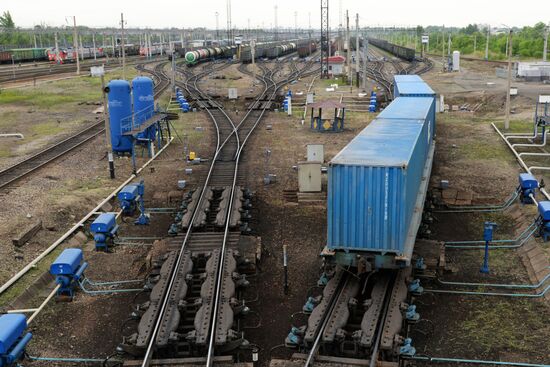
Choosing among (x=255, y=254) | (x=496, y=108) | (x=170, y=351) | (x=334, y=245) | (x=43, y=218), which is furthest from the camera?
(x=496, y=108)

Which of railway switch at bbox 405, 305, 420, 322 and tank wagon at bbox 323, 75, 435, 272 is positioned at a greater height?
tank wagon at bbox 323, 75, 435, 272

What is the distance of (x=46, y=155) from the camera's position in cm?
2741

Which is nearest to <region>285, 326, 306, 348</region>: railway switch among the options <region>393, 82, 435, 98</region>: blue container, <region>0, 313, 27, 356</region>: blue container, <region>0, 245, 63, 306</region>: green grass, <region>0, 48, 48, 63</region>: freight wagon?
<region>0, 313, 27, 356</region>: blue container

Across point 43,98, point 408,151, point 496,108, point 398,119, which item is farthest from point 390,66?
point 408,151

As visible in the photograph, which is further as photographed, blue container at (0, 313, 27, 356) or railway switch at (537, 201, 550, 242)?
railway switch at (537, 201, 550, 242)

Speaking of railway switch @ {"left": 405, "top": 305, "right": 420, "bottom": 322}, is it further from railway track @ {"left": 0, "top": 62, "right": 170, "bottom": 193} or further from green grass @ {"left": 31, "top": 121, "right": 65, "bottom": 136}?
green grass @ {"left": 31, "top": 121, "right": 65, "bottom": 136}

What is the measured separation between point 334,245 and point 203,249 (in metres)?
4.28

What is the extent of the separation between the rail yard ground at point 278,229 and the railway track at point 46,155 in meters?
0.68

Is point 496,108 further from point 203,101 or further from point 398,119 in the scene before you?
point 398,119

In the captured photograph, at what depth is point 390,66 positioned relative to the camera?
7712cm

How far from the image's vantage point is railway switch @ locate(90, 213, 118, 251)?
15.9m

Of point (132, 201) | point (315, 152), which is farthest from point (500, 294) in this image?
point (132, 201)

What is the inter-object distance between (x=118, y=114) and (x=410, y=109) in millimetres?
13899

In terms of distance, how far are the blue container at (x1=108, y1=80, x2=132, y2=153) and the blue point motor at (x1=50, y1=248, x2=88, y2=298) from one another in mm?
13440
